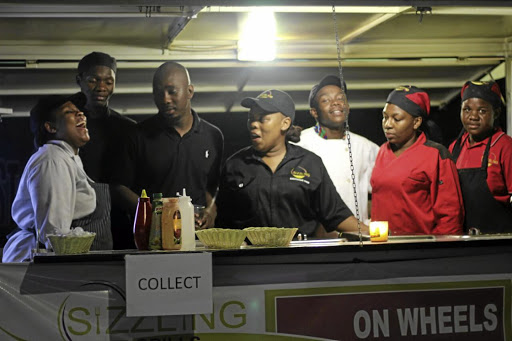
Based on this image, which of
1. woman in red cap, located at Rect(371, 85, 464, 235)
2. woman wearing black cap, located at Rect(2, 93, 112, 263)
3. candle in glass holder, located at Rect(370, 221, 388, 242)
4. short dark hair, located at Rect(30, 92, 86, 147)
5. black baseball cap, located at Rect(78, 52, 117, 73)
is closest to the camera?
candle in glass holder, located at Rect(370, 221, 388, 242)

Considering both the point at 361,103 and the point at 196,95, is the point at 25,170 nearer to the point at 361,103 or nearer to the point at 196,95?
the point at 196,95

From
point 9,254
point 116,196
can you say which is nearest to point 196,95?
point 116,196

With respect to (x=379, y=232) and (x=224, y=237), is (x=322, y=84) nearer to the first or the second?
(x=379, y=232)

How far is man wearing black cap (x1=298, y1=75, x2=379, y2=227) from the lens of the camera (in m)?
5.71

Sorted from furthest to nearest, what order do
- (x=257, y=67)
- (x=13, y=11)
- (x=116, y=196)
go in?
1. (x=257, y=67)
2. (x=116, y=196)
3. (x=13, y=11)

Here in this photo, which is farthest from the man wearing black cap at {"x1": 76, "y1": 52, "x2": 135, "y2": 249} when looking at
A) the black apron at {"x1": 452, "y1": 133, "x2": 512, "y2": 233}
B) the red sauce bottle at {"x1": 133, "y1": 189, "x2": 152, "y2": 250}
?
the black apron at {"x1": 452, "y1": 133, "x2": 512, "y2": 233}

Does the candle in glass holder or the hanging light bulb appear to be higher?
the hanging light bulb

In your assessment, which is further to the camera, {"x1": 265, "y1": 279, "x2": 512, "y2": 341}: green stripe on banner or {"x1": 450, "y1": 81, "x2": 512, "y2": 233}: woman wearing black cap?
{"x1": 450, "y1": 81, "x2": 512, "y2": 233}: woman wearing black cap

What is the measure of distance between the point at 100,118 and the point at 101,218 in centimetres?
71

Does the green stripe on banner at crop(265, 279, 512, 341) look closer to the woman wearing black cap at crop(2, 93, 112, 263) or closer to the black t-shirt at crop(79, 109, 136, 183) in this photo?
the woman wearing black cap at crop(2, 93, 112, 263)

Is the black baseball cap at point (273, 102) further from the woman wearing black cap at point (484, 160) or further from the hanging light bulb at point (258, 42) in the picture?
the woman wearing black cap at point (484, 160)

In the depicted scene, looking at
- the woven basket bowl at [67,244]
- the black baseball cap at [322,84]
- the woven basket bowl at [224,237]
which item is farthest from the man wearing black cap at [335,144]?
the woven basket bowl at [67,244]

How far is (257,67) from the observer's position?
571 cm

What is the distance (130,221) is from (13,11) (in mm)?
1640
